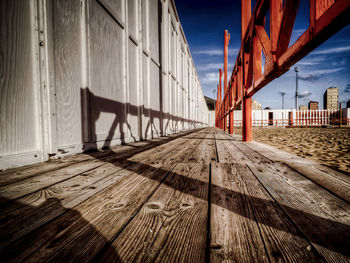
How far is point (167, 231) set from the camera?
529mm

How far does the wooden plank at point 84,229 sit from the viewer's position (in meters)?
0.44

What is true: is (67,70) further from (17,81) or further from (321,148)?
(321,148)

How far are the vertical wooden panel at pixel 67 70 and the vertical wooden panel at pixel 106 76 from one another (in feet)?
0.83

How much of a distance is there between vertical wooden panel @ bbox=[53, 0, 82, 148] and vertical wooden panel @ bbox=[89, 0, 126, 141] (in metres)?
0.25

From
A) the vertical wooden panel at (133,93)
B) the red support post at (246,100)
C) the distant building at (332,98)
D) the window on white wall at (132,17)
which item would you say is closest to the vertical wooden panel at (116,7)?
the window on white wall at (132,17)

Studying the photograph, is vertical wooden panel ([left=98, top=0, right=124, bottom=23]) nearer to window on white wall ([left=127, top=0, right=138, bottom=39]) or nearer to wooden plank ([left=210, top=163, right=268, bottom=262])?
window on white wall ([left=127, top=0, right=138, bottom=39])

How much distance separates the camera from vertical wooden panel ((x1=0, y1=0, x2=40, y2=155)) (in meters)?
1.29

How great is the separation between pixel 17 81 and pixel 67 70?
0.56 meters

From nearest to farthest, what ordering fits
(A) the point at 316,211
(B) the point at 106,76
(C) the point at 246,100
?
(A) the point at 316,211 < (B) the point at 106,76 < (C) the point at 246,100

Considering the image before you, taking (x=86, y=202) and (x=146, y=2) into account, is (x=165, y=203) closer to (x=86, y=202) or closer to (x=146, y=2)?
(x=86, y=202)

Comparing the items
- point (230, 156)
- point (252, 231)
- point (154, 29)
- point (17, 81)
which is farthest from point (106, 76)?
point (154, 29)

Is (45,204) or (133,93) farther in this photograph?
(133,93)

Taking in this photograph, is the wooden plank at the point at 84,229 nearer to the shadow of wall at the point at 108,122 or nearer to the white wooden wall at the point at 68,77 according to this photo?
the white wooden wall at the point at 68,77

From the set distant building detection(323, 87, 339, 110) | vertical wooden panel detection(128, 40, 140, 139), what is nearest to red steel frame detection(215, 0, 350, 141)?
vertical wooden panel detection(128, 40, 140, 139)
